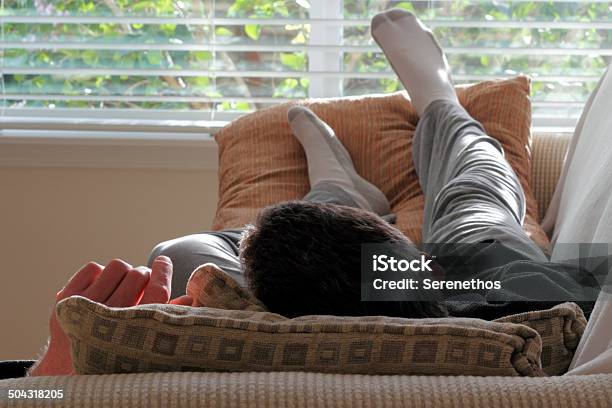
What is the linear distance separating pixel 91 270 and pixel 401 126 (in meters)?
1.32

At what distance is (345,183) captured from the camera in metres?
2.16

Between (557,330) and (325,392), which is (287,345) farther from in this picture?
(557,330)

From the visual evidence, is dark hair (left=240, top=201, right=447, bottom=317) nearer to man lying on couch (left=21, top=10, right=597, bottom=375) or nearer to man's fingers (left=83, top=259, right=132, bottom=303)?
man lying on couch (left=21, top=10, right=597, bottom=375)

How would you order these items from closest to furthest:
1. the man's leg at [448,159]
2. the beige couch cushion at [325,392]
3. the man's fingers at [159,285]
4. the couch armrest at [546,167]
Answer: the beige couch cushion at [325,392] → the man's fingers at [159,285] → the man's leg at [448,159] → the couch armrest at [546,167]

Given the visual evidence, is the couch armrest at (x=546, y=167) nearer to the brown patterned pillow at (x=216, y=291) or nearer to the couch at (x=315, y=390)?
the brown patterned pillow at (x=216, y=291)

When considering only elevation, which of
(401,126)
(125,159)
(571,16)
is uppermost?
(571,16)

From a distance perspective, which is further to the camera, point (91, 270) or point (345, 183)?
point (345, 183)

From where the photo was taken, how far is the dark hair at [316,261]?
3.57ft

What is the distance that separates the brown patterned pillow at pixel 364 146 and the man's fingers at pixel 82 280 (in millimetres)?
1021

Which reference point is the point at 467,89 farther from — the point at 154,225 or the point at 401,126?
the point at 154,225

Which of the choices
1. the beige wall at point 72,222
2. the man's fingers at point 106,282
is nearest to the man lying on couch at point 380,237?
the man's fingers at point 106,282

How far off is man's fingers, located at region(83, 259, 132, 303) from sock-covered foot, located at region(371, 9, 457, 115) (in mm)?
1335

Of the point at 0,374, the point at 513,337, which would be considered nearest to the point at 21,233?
the point at 0,374

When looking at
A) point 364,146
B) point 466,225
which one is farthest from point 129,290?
point 364,146
